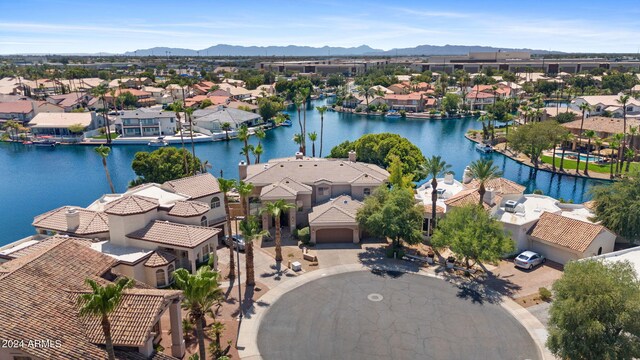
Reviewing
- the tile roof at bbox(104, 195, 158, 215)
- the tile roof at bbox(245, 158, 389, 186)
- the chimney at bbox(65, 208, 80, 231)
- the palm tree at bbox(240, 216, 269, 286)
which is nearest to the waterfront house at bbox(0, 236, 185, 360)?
the tile roof at bbox(104, 195, 158, 215)

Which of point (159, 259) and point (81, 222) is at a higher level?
point (81, 222)

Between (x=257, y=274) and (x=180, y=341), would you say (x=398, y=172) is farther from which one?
(x=180, y=341)

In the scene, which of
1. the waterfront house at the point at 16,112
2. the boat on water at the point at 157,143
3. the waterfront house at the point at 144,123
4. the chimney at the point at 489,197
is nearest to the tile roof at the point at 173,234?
the chimney at the point at 489,197

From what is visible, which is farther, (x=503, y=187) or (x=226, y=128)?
(x=226, y=128)

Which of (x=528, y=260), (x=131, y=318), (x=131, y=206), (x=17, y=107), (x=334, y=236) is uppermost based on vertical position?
(x=17, y=107)

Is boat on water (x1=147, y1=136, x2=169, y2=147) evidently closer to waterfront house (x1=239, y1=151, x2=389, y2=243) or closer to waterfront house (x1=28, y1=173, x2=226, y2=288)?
waterfront house (x1=239, y1=151, x2=389, y2=243)

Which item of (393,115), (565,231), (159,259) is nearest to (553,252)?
(565,231)

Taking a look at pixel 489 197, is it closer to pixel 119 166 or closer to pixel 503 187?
pixel 503 187
